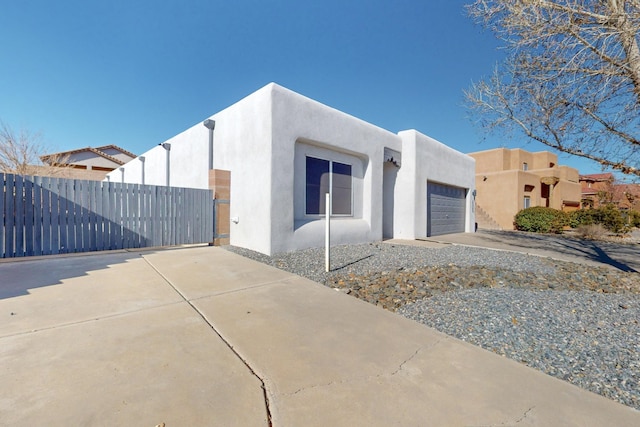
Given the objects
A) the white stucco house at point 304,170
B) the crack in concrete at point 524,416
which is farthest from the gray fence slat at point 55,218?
the crack in concrete at point 524,416

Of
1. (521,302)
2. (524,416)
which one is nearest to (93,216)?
(524,416)

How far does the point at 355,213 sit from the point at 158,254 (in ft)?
19.4

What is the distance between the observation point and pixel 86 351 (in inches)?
90.0

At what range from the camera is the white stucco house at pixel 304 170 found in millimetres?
6859

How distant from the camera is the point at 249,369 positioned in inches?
84.0

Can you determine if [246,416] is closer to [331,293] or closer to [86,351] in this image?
[86,351]

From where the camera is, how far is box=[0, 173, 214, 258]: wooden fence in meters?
5.74

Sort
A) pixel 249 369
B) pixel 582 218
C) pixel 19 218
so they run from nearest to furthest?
pixel 249 369, pixel 19 218, pixel 582 218

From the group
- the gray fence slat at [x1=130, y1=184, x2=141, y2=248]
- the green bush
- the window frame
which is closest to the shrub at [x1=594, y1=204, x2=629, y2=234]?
the green bush

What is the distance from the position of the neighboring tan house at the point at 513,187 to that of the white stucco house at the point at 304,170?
436 inches

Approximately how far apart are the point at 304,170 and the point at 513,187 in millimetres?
19431

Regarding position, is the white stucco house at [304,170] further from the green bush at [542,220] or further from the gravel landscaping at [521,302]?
the green bush at [542,220]

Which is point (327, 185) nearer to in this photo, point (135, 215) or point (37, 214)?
point (135, 215)

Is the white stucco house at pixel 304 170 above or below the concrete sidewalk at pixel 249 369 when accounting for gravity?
above
